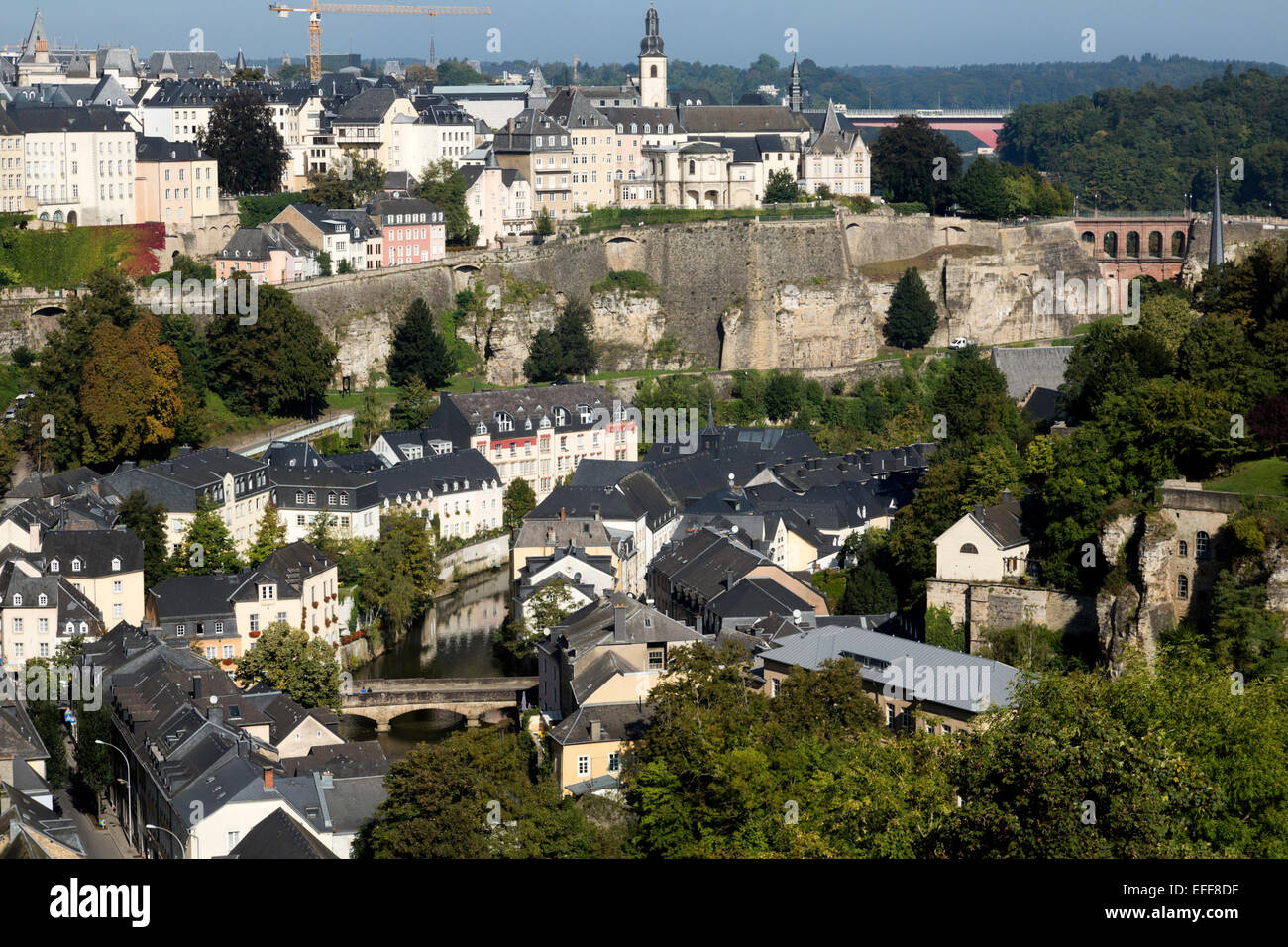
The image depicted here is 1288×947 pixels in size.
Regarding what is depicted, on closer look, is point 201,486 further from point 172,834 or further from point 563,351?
point 563,351

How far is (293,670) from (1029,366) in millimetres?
33330

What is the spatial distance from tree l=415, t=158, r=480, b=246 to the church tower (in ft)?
40.7

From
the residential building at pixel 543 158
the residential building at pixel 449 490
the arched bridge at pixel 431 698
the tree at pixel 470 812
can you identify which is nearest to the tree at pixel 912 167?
the residential building at pixel 543 158

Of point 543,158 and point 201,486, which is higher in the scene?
point 543,158

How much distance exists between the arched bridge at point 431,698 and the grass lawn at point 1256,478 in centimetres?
1292

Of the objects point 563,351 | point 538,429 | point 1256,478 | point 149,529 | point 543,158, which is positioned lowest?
point 149,529

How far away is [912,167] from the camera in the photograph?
7031 cm

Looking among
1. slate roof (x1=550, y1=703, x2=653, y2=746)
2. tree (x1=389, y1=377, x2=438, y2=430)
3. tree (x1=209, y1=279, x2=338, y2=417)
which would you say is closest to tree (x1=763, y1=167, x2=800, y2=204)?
tree (x1=389, y1=377, x2=438, y2=430)

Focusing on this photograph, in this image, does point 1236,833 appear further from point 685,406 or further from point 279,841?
point 685,406

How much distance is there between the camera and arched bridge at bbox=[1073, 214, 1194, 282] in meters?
76.8

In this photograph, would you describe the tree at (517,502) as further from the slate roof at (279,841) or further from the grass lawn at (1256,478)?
the slate roof at (279,841)

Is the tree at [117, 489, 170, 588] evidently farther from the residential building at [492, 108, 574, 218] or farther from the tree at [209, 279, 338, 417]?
the residential building at [492, 108, 574, 218]

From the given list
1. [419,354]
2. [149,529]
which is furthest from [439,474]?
[419,354]

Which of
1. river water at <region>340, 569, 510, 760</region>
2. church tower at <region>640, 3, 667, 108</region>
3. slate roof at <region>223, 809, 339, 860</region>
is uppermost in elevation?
church tower at <region>640, 3, 667, 108</region>
